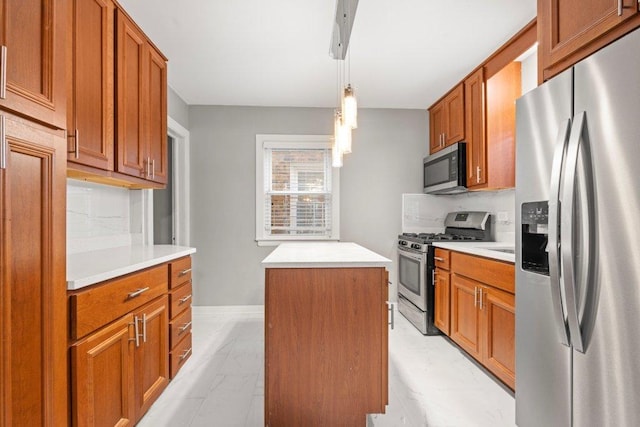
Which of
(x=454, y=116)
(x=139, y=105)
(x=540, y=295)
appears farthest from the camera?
(x=454, y=116)

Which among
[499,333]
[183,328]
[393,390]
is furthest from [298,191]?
[499,333]

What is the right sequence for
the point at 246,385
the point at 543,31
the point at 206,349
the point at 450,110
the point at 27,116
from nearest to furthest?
the point at 27,116 < the point at 543,31 < the point at 246,385 < the point at 206,349 < the point at 450,110

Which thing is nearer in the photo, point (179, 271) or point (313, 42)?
point (179, 271)

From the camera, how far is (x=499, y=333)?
2250mm

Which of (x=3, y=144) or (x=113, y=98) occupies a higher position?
(x=113, y=98)

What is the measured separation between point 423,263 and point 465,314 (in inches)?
25.7

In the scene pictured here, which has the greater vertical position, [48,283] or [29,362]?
[48,283]

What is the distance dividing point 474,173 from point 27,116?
3.10 m

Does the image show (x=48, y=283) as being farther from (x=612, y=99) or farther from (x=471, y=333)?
(x=471, y=333)

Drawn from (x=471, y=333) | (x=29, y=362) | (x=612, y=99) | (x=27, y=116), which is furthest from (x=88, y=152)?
(x=471, y=333)

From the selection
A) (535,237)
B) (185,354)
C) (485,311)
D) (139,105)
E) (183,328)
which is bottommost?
(185,354)

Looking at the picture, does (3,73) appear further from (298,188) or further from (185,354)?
(298,188)

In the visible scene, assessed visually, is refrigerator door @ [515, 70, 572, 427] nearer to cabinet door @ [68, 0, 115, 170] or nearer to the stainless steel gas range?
the stainless steel gas range

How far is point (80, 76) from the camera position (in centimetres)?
167
